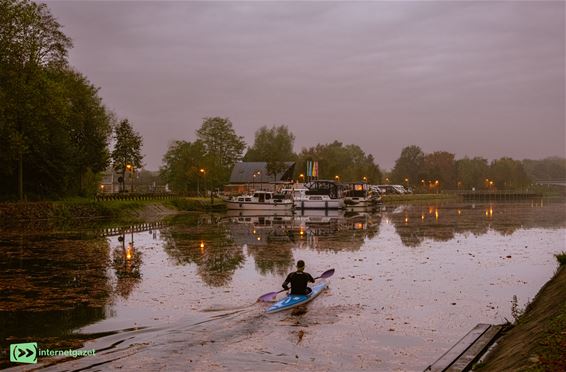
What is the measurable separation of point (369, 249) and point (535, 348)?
68.3 feet

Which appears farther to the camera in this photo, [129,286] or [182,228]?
[182,228]

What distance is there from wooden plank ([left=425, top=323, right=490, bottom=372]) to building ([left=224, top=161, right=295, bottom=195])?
341 feet

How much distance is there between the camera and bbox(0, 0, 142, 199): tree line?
46.1 meters

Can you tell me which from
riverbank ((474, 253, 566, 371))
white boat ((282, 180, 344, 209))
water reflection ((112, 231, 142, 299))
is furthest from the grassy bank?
riverbank ((474, 253, 566, 371))

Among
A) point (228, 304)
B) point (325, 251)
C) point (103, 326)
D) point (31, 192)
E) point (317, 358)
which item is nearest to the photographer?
point (317, 358)

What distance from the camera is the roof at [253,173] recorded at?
119 meters

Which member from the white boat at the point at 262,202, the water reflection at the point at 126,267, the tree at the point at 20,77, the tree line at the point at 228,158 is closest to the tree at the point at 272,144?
the tree line at the point at 228,158

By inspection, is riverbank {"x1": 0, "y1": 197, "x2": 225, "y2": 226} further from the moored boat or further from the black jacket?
the black jacket

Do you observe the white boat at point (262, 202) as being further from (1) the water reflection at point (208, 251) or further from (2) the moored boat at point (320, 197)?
(1) the water reflection at point (208, 251)

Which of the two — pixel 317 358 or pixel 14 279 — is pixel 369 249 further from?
pixel 317 358

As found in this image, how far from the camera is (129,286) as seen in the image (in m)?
18.6

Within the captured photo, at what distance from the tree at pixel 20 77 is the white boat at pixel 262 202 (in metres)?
29.7

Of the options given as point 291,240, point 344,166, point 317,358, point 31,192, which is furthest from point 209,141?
point 317,358

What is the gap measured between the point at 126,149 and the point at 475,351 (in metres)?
79.1
